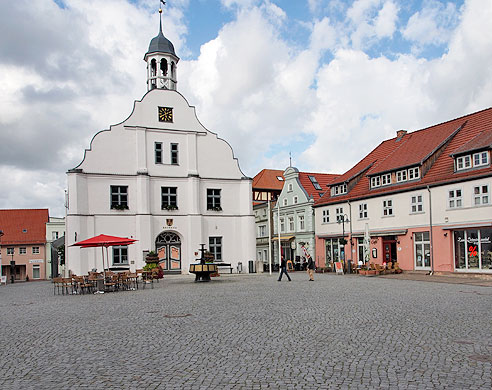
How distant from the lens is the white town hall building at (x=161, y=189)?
3806 cm

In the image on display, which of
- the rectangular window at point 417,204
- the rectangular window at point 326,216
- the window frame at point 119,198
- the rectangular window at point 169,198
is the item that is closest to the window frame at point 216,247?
the rectangular window at point 169,198

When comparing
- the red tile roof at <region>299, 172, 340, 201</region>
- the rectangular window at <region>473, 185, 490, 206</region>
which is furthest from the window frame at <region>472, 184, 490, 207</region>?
the red tile roof at <region>299, 172, 340, 201</region>

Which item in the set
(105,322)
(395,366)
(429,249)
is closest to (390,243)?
(429,249)

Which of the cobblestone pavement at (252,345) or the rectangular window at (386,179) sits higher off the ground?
the rectangular window at (386,179)

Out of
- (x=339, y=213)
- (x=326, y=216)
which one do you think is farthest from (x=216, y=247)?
(x=339, y=213)

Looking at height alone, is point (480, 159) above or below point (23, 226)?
above

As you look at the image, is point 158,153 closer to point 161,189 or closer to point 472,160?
point 161,189

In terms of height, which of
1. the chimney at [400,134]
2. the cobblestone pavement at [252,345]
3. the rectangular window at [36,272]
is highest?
the chimney at [400,134]

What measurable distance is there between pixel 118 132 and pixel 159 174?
4381mm

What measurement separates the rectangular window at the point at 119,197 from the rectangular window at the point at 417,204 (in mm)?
20319

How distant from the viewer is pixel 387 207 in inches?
1432

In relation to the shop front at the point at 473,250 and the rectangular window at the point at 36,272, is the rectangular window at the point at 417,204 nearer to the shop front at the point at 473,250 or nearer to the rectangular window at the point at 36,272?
the shop front at the point at 473,250

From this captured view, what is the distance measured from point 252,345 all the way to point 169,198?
31611mm

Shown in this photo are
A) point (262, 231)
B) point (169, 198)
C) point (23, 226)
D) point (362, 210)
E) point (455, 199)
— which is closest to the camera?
point (455, 199)
